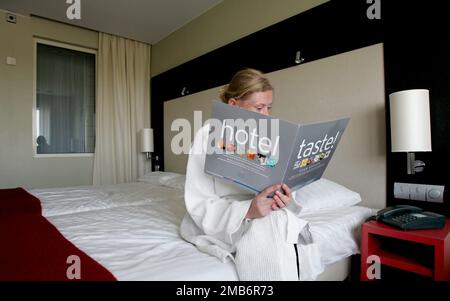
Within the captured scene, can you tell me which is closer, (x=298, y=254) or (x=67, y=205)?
(x=298, y=254)

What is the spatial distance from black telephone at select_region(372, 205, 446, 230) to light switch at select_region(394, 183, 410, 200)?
263 millimetres

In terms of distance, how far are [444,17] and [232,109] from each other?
134 centimetres

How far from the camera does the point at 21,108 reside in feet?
10.2

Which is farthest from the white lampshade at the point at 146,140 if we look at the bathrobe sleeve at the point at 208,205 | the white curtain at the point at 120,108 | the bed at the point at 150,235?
the bathrobe sleeve at the point at 208,205

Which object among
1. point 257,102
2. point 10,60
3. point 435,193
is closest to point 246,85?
point 257,102

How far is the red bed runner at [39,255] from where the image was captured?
0.80m

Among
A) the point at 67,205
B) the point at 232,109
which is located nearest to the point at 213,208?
the point at 232,109

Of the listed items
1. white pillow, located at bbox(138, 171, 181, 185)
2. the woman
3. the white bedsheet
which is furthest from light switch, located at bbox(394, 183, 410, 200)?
white pillow, located at bbox(138, 171, 181, 185)

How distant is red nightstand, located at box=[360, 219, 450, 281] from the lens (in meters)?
1.04

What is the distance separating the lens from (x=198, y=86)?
3033 millimetres

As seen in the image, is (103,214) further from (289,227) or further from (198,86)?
(198,86)

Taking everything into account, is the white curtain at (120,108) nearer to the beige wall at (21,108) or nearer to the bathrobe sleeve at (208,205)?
the beige wall at (21,108)

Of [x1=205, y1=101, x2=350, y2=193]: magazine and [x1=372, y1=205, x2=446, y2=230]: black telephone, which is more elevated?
[x1=205, y1=101, x2=350, y2=193]: magazine

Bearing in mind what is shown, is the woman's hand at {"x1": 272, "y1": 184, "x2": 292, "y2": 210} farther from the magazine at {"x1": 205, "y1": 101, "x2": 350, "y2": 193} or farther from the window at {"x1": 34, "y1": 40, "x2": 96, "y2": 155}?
the window at {"x1": 34, "y1": 40, "x2": 96, "y2": 155}
